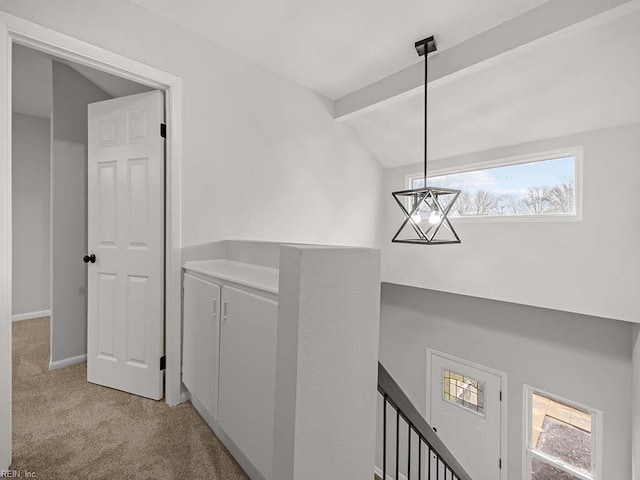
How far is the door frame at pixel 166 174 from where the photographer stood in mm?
1548

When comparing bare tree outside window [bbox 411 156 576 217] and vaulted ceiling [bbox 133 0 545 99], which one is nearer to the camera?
vaulted ceiling [bbox 133 0 545 99]

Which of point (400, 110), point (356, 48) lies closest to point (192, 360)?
point (356, 48)

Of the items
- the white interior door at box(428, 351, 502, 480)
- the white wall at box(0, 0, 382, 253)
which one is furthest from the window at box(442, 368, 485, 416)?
the white wall at box(0, 0, 382, 253)

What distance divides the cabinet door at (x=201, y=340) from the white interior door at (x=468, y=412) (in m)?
3.06

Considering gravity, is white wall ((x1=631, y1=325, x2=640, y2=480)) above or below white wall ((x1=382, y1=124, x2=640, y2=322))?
below

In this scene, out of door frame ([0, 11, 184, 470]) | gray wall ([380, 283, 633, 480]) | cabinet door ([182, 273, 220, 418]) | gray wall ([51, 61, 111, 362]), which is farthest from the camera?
gray wall ([380, 283, 633, 480])

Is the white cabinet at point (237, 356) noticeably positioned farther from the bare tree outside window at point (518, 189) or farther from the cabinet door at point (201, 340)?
the bare tree outside window at point (518, 189)

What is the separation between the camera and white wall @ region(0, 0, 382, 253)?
6.53 ft

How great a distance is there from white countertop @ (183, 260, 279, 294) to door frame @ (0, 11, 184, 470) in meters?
0.21

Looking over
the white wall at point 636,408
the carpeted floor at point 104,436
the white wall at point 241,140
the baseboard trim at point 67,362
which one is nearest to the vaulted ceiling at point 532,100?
the white wall at point 241,140

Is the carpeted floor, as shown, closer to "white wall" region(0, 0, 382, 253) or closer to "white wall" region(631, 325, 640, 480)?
"white wall" region(0, 0, 382, 253)

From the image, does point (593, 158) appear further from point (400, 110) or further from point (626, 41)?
point (400, 110)

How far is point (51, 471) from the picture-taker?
1531 millimetres

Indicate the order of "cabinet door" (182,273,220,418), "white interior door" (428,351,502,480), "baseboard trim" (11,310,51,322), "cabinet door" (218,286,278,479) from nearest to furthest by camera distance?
"cabinet door" (218,286,278,479)
"cabinet door" (182,273,220,418)
"white interior door" (428,351,502,480)
"baseboard trim" (11,310,51,322)
